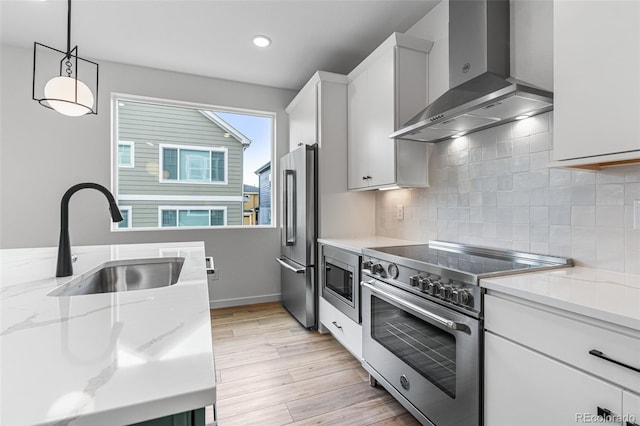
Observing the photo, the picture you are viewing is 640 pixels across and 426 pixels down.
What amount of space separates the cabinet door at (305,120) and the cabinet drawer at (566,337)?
2213 mm

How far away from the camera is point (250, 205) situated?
389 cm

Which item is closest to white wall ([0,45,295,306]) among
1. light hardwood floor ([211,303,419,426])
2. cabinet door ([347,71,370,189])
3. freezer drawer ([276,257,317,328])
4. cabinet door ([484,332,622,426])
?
freezer drawer ([276,257,317,328])

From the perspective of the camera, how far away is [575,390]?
3.08 ft

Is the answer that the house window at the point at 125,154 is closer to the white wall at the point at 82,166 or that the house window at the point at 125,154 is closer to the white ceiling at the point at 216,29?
the white wall at the point at 82,166

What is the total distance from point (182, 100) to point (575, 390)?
3.91 metres

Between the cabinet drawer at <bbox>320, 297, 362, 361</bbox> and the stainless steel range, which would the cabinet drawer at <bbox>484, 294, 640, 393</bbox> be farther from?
the cabinet drawer at <bbox>320, 297, 362, 361</bbox>

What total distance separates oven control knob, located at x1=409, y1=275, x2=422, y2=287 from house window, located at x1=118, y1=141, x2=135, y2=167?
128 inches

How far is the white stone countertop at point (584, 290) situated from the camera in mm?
865

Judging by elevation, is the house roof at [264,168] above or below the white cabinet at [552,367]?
above

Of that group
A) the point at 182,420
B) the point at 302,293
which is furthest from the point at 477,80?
the point at 302,293

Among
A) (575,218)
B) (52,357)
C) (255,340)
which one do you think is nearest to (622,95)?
(575,218)

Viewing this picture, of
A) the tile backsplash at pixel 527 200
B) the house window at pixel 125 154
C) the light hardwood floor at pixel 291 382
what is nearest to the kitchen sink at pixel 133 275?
the light hardwood floor at pixel 291 382

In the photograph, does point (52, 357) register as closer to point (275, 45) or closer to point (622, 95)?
point (622, 95)

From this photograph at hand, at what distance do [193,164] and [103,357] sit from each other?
11.1 ft
